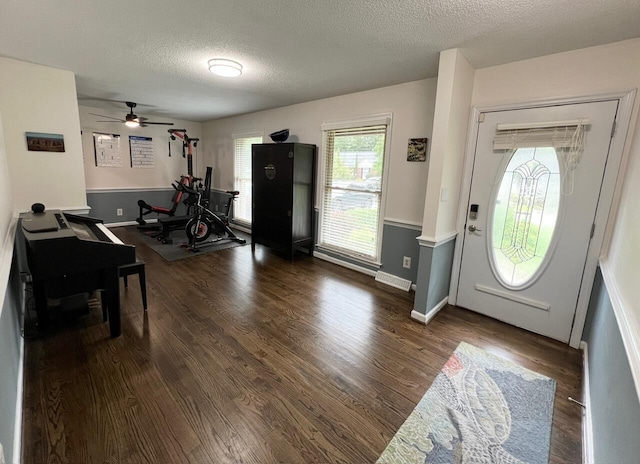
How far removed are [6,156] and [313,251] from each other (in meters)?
3.49

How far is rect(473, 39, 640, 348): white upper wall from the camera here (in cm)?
159

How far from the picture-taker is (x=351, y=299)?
3100 millimetres

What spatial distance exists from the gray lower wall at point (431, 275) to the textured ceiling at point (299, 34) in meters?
1.63

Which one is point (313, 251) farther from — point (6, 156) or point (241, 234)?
point (6, 156)

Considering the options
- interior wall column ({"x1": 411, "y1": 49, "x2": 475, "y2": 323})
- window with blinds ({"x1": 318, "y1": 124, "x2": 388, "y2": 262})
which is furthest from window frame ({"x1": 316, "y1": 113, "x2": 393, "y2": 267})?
interior wall column ({"x1": 411, "y1": 49, "x2": 475, "y2": 323})

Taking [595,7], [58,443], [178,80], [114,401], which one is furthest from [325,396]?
[178,80]

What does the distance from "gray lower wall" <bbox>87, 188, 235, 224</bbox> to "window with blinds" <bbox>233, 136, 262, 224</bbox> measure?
0.50 metres

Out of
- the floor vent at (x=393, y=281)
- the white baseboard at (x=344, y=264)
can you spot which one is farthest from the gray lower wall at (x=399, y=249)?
the white baseboard at (x=344, y=264)

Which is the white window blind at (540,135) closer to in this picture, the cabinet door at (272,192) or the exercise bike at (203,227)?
the cabinet door at (272,192)

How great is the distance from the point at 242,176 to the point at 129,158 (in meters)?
2.31

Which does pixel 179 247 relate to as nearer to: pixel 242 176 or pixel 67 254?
pixel 242 176

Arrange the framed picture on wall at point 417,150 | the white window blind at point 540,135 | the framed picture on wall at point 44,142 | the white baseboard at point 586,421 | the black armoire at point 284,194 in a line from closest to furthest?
the white baseboard at point 586,421 → the white window blind at point 540,135 → the framed picture on wall at point 44,142 → the framed picture on wall at point 417,150 → the black armoire at point 284,194

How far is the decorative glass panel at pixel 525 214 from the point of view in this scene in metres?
2.37

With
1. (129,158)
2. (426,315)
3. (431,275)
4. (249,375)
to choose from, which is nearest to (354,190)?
(431,275)
